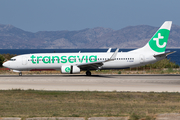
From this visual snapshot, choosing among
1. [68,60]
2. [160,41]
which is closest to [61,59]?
[68,60]

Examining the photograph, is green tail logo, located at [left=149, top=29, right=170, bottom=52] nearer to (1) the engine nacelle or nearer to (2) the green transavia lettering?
(2) the green transavia lettering

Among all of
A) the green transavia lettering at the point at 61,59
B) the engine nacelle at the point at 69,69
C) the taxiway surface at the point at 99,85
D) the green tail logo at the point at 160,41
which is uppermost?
the green tail logo at the point at 160,41

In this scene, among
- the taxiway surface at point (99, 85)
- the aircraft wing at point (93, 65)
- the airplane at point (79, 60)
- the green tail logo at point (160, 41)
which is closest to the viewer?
the taxiway surface at point (99, 85)

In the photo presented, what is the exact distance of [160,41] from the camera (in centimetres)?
3941

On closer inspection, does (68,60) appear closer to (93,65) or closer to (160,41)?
(93,65)

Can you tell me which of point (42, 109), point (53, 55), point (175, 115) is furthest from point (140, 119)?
point (53, 55)

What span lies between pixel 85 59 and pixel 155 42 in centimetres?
1035

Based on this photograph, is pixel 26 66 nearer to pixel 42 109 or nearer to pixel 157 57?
pixel 157 57

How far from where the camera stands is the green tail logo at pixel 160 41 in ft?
129

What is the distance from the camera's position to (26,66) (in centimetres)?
3812

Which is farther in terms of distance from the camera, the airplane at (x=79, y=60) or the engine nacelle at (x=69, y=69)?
the airplane at (x=79, y=60)

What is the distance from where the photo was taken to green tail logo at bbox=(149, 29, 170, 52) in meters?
39.3

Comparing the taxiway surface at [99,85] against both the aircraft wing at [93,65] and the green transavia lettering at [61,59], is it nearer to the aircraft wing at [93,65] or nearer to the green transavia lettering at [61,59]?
the aircraft wing at [93,65]

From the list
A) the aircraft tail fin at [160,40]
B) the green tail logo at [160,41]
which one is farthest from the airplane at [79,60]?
the green tail logo at [160,41]
